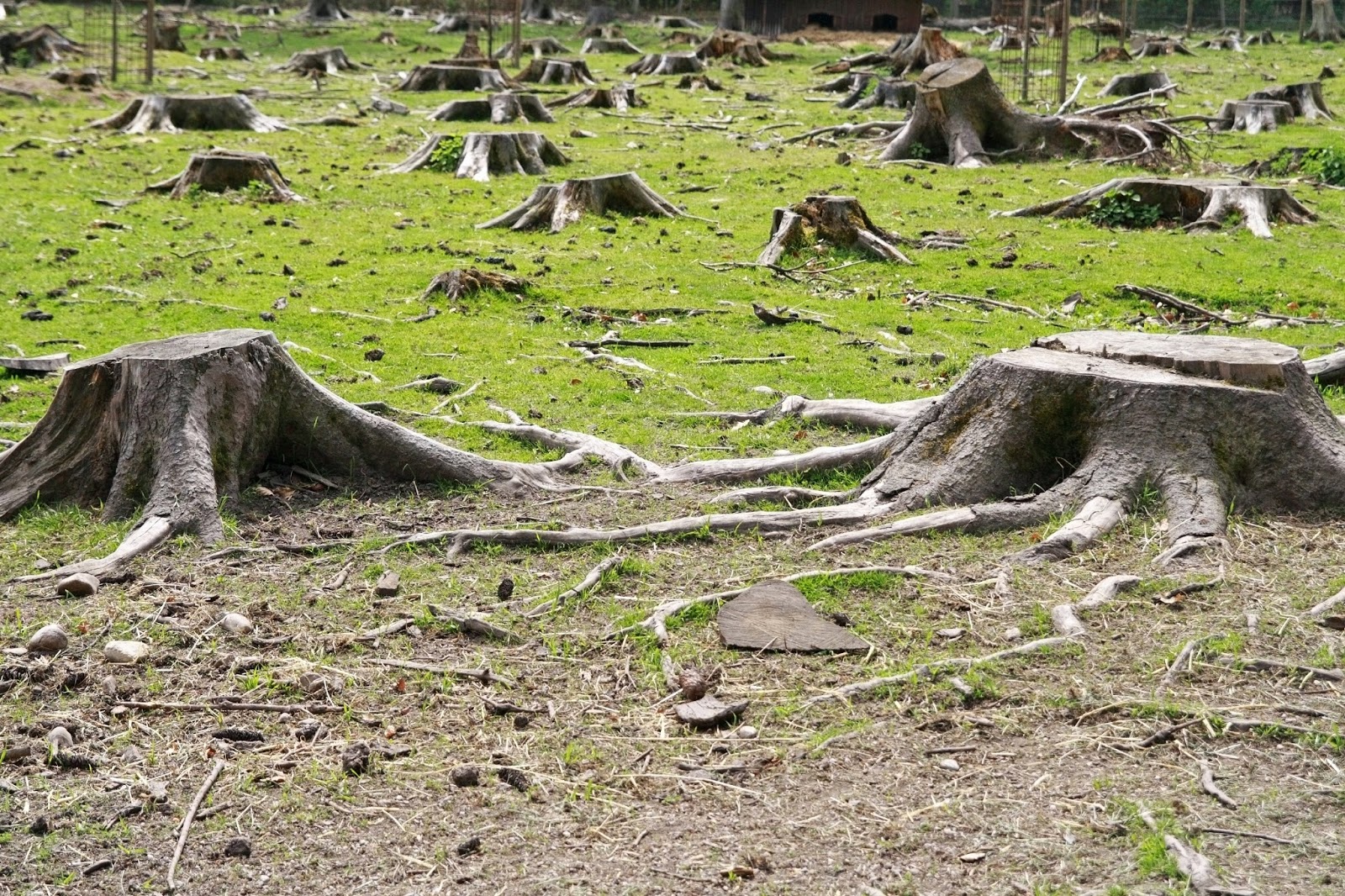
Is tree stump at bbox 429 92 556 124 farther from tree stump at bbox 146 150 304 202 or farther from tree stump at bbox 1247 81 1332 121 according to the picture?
tree stump at bbox 1247 81 1332 121

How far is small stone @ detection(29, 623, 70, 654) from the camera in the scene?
576cm

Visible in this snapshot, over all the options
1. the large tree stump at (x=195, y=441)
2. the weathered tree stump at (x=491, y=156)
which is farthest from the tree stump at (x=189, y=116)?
the large tree stump at (x=195, y=441)

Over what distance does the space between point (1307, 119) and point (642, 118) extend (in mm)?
11052

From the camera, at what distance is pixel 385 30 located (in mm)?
42969

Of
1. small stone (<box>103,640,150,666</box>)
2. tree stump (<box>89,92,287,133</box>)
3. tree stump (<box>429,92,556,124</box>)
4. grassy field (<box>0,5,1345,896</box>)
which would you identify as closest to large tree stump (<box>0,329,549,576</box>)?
grassy field (<box>0,5,1345,896</box>)

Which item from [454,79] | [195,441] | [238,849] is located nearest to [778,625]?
[238,849]

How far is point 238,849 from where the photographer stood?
4.40 metres

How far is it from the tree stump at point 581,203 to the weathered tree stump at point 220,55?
2271 centimetres

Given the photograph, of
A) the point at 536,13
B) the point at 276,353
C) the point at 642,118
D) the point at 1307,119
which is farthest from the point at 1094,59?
the point at 276,353

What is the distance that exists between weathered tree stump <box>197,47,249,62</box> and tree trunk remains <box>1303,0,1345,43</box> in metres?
27.9

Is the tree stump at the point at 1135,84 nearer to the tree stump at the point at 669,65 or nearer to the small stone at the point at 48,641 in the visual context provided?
the tree stump at the point at 669,65

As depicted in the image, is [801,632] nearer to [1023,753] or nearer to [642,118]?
[1023,753]

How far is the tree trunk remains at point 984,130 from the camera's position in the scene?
2012 cm

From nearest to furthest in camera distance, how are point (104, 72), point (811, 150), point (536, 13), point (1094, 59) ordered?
point (811, 150)
point (104, 72)
point (1094, 59)
point (536, 13)
